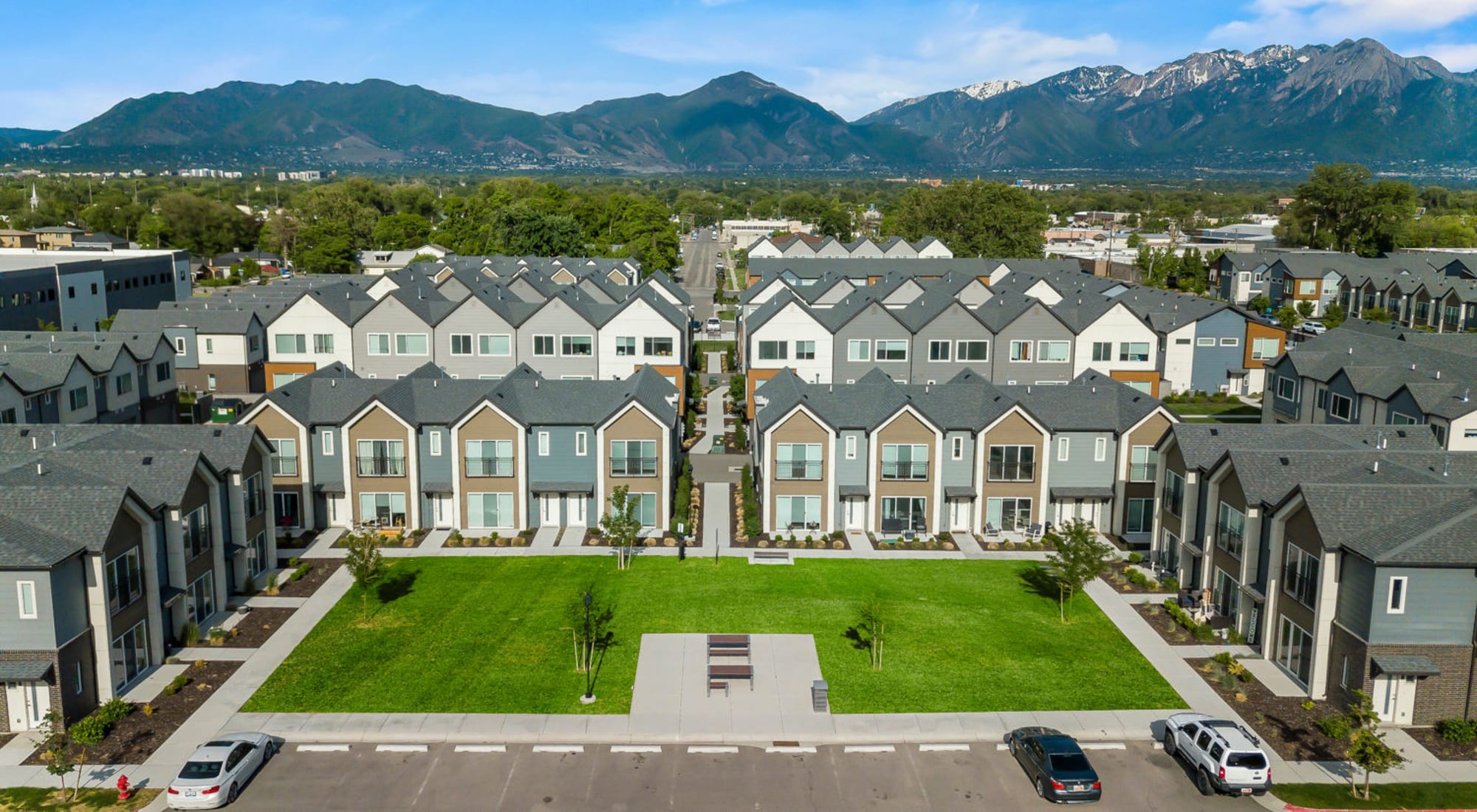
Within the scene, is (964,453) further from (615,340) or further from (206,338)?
(206,338)

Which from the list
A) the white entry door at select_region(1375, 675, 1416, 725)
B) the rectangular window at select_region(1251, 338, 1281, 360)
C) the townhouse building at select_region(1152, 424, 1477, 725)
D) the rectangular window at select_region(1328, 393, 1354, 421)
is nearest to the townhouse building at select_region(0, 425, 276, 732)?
the townhouse building at select_region(1152, 424, 1477, 725)

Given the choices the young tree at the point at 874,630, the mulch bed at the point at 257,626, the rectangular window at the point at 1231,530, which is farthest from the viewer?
the rectangular window at the point at 1231,530

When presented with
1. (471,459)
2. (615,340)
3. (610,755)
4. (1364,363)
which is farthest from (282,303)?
(1364,363)

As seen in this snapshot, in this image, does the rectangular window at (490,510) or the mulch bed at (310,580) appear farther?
the rectangular window at (490,510)

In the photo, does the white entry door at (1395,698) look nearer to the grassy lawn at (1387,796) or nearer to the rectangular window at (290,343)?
the grassy lawn at (1387,796)

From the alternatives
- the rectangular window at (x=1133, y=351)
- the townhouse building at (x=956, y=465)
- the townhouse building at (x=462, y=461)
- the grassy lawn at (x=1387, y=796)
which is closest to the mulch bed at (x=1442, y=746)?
the grassy lawn at (x=1387, y=796)

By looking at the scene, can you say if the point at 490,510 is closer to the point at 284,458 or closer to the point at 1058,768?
the point at 284,458
